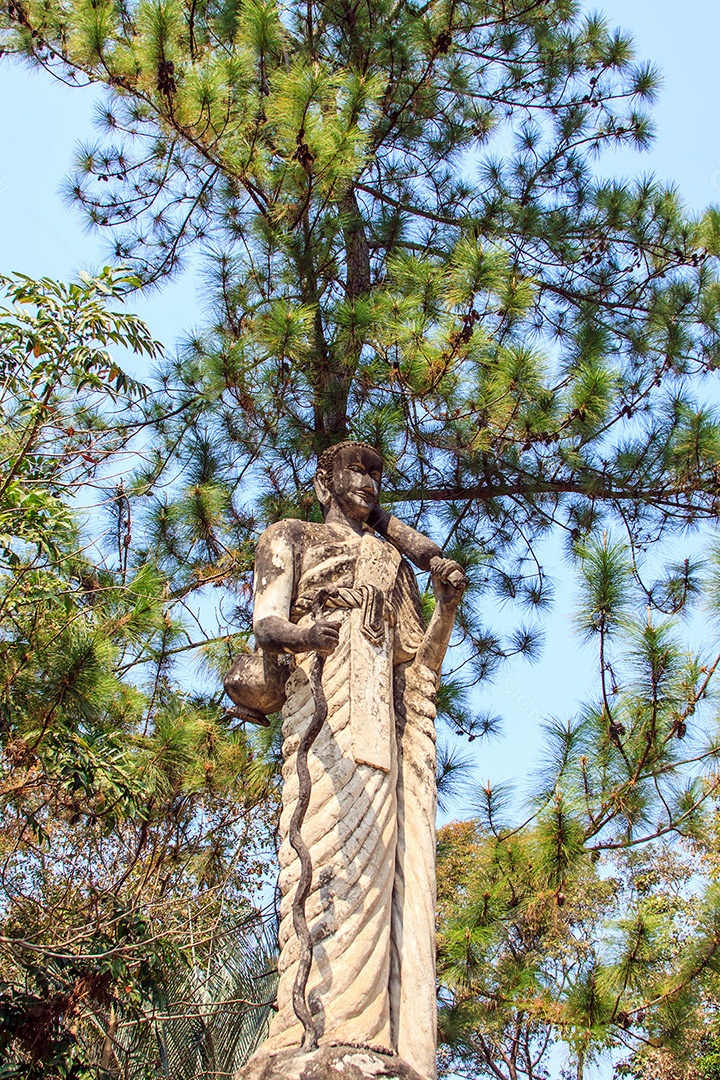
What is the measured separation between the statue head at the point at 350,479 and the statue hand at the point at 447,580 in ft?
2.00

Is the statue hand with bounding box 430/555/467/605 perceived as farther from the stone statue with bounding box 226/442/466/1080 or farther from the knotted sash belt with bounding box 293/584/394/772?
the knotted sash belt with bounding box 293/584/394/772

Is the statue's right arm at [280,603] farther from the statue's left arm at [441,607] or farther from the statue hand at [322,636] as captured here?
the statue's left arm at [441,607]

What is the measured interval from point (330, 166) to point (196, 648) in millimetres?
2851

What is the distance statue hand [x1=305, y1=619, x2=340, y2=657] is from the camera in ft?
13.7

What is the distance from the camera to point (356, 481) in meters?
5.33

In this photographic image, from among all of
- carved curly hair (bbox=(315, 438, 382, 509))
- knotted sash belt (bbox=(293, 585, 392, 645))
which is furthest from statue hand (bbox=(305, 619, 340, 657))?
carved curly hair (bbox=(315, 438, 382, 509))

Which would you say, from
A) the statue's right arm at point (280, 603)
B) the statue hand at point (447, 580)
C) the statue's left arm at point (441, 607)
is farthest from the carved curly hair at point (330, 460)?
the statue hand at point (447, 580)

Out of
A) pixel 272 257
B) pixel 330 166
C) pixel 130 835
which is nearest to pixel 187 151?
pixel 272 257

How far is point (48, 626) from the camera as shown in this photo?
5.76m

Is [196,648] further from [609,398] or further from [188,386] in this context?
[609,398]

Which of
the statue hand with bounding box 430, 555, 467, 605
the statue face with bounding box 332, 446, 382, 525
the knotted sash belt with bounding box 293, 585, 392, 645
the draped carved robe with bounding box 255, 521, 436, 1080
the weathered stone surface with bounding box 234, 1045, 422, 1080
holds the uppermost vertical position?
the statue face with bounding box 332, 446, 382, 525

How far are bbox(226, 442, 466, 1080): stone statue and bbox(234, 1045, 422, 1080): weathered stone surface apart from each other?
0.02 metres

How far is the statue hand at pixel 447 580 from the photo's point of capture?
15.5ft

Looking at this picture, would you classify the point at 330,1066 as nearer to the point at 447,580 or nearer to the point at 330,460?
the point at 447,580
